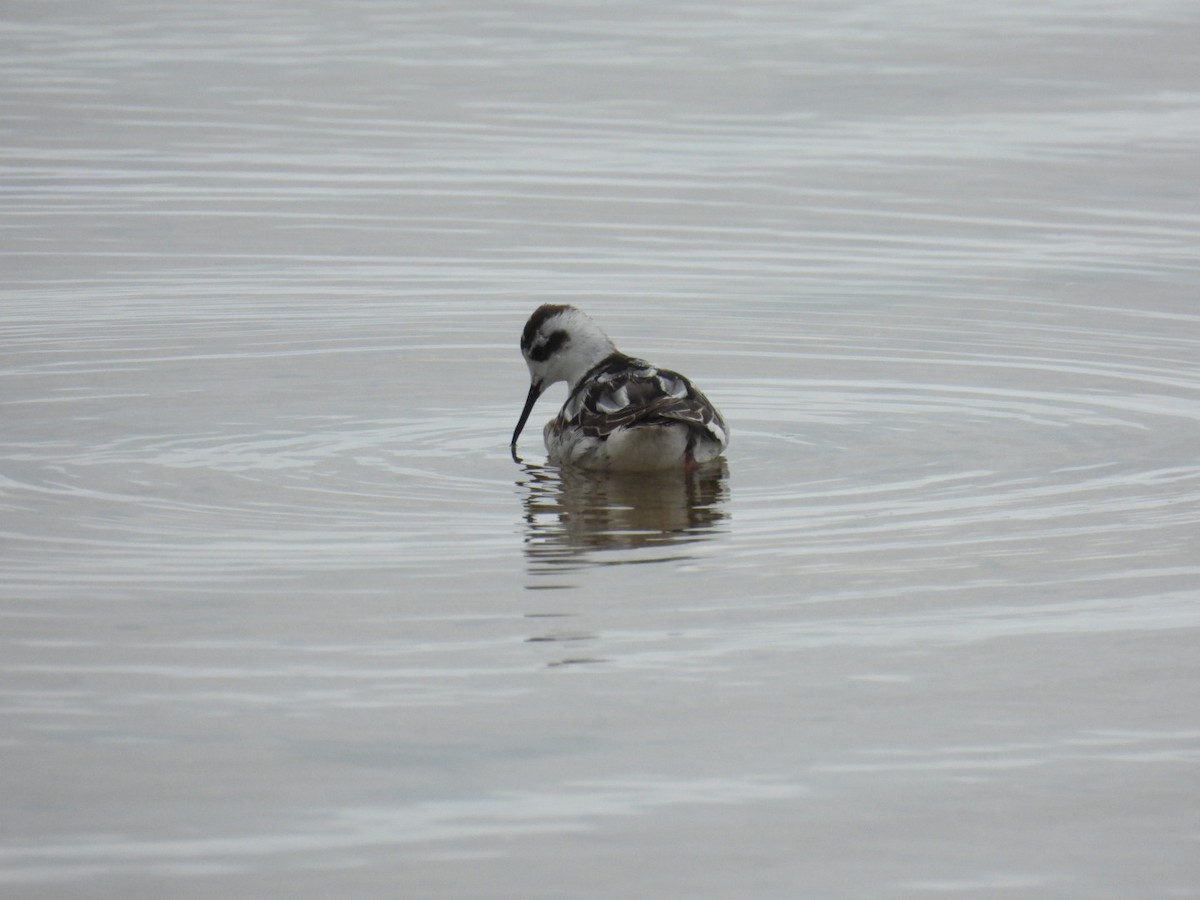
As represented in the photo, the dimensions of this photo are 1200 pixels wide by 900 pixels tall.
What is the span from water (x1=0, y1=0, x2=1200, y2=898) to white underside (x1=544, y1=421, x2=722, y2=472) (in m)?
0.13

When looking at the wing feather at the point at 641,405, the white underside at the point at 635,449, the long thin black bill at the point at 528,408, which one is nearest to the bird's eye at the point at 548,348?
the long thin black bill at the point at 528,408

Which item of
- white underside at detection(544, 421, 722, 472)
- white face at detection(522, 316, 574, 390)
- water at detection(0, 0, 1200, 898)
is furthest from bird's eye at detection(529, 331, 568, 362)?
white underside at detection(544, 421, 722, 472)

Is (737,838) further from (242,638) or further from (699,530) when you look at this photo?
(699,530)

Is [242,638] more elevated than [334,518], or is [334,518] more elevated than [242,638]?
[334,518]

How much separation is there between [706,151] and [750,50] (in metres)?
5.25

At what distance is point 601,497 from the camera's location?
10.2 meters

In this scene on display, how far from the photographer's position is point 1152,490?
973 cm

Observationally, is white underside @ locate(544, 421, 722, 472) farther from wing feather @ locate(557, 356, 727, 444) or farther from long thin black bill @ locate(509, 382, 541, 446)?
long thin black bill @ locate(509, 382, 541, 446)

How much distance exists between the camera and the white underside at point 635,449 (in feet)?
34.1

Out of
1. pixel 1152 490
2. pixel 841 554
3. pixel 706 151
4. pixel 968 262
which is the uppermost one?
pixel 706 151

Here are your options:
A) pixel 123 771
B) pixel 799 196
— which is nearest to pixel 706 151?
pixel 799 196

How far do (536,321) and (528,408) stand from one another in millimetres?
580

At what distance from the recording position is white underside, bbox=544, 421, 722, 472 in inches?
409

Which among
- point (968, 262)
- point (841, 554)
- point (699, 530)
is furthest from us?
point (968, 262)
